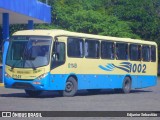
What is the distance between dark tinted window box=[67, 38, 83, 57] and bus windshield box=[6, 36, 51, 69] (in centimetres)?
132

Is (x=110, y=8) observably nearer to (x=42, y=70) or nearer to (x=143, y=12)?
(x=143, y=12)

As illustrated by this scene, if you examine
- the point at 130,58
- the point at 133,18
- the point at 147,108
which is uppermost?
the point at 133,18

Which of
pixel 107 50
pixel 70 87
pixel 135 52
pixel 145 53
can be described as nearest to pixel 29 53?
pixel 70 87

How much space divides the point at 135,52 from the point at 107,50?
2.95 meters

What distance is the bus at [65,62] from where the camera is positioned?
805 inches

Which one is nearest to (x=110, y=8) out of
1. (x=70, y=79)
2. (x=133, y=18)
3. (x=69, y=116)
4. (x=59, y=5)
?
(x=133, y=18)

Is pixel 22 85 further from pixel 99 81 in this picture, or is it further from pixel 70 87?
pixel 99 81

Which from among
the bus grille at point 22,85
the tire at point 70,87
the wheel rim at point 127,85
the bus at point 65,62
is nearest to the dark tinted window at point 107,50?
the bus at point 65,62

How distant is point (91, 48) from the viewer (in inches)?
911

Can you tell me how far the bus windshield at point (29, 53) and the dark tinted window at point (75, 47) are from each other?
132 centimetres

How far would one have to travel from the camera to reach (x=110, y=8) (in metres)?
59.4

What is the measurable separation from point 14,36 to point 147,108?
7362 mm

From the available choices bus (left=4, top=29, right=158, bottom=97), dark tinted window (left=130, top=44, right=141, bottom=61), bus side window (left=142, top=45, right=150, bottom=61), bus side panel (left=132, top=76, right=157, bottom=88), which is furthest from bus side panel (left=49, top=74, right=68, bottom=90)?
bus side window (left=142, top=45, right=150, bottom=61)

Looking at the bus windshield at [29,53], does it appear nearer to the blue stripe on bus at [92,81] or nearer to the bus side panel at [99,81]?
the blue stripe on bus at [92,81]
